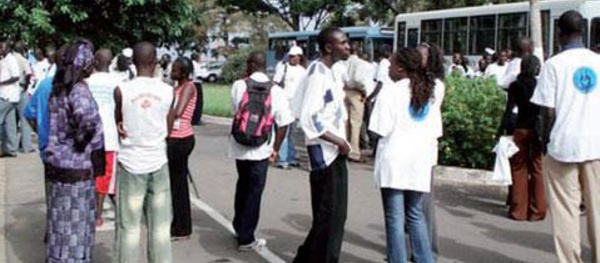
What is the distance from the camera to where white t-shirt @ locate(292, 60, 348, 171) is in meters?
5.69

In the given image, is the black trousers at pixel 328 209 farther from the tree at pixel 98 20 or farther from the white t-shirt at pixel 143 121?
the tree at pixel 98 20

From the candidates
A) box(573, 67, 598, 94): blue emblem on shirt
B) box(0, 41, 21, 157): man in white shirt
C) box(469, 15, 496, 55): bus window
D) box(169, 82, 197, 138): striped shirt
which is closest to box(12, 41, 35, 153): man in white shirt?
box(0, 41, 21, 157): man in white shirt

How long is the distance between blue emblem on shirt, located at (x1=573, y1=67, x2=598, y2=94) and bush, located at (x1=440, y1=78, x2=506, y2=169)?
4.63 meters

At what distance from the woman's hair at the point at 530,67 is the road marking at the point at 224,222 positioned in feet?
9.90

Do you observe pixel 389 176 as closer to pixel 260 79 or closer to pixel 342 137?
pixel 342 137

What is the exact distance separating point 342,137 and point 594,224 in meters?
1.81

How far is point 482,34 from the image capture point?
22.4 meters

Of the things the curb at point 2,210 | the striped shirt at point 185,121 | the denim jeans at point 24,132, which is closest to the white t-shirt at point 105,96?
the striped shirt at point 185,121

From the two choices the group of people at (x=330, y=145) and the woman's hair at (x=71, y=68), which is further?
the woman's hair at (x=71, y=68)

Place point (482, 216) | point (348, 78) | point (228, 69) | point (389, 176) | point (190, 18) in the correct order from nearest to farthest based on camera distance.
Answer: point (389, 176), point (482, 216), point (348, 78), point (190, 18), point (228, 69)

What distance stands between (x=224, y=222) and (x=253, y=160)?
1.45 metres

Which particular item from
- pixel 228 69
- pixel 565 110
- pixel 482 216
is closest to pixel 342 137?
pixel 565 110

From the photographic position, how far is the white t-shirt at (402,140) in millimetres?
5504

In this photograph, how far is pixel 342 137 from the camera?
19.0ft
